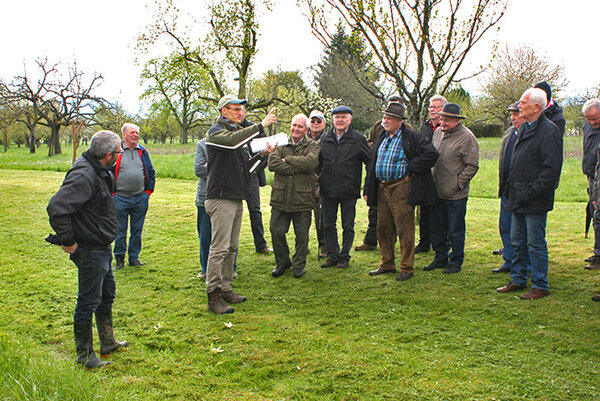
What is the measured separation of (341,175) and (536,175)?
2.65 meters

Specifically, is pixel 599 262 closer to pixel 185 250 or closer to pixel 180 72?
pixel 185 250

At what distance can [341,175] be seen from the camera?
691cm

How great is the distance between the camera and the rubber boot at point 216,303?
16.8 ft

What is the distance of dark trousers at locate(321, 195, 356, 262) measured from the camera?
7.04 metres

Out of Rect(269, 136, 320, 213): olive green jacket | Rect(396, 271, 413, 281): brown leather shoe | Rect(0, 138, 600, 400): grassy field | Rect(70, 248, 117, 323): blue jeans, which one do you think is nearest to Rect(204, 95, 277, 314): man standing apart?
Rect(0, 138, 600, 400): grassy field

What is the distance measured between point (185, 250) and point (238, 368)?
4669 millimetres

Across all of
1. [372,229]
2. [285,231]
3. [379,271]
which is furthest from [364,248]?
[285,231]

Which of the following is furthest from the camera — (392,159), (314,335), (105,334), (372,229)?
(372,229)

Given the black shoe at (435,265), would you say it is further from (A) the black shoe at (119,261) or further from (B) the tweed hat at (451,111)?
(A) the black shoe at (119,261)

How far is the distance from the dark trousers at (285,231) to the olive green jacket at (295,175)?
14cm

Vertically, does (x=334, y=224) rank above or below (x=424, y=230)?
above

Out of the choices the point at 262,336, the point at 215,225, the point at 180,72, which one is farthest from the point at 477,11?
the point at 180,72

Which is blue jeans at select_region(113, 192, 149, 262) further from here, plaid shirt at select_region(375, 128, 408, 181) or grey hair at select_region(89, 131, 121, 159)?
plaid shirt at select_region(375, 128, 408, 181)

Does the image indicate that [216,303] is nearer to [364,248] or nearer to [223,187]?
[223,187]
